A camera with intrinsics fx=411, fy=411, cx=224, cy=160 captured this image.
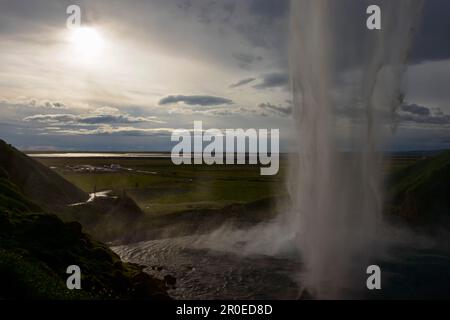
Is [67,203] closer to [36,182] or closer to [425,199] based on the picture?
[36,182]

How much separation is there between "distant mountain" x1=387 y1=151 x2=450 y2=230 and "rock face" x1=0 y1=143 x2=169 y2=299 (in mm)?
42941

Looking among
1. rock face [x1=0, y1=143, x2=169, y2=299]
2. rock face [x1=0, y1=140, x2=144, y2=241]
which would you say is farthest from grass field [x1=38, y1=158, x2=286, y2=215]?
rock face [x1=0, y1=143, x2=169, y2=299]

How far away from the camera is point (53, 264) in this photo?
32094 mm

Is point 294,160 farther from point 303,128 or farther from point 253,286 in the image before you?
point 253,286

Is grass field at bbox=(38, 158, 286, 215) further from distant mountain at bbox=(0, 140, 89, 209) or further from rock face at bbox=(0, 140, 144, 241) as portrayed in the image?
distant mountain at bbox=(0, 140, 89, 209)

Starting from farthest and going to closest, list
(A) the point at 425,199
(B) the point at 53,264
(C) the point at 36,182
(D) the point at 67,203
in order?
(D) the point at 67,203 → (C) the point at 36,182 → (A) the point at 425,199 → (B) the point at 53,264

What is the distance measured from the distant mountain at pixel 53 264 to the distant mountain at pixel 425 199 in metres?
42.7

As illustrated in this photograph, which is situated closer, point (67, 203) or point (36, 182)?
point (36, 182)

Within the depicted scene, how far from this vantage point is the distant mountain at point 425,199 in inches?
2413

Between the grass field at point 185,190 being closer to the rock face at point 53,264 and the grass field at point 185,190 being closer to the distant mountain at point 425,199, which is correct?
the distant mountain at point 425,199

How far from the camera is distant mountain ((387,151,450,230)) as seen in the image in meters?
61.3

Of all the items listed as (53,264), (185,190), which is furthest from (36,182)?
(185,190)
